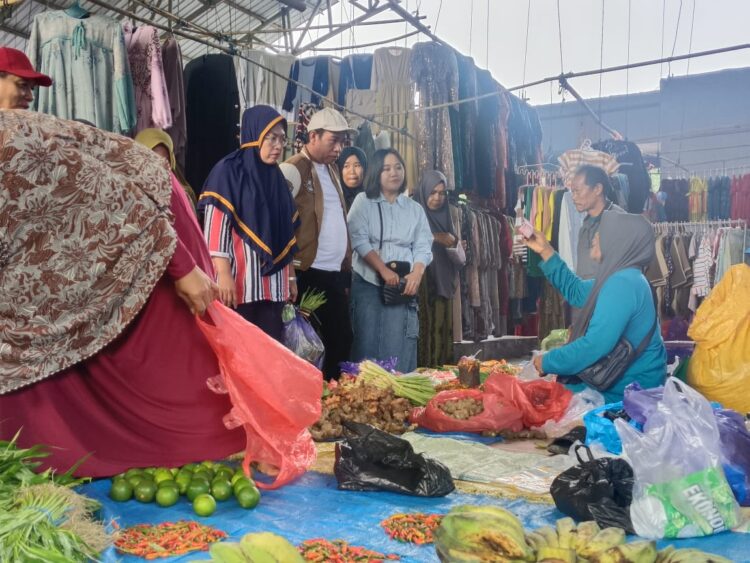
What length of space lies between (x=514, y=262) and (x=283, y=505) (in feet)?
20.0

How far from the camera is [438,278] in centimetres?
628

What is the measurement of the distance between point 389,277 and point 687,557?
3771mm

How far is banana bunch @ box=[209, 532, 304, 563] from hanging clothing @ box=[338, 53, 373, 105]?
554 cm

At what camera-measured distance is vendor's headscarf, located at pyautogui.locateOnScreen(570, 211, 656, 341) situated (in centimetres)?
353

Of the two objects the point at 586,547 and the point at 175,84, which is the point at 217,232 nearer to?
the point at 175,84

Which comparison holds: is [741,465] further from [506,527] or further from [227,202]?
[227,202]

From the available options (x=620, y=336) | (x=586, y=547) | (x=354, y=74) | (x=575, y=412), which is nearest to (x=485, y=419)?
(x=575, y=412)

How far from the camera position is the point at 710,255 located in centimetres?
906

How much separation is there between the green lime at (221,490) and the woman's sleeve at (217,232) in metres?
1.53

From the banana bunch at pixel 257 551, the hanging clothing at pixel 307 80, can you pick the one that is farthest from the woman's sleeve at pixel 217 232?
the banana bunch at pixel 257 551

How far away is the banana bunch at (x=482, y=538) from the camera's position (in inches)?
45.1

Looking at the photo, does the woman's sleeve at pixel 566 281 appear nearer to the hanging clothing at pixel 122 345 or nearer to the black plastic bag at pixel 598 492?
the black plastic bag at pixel 598 492

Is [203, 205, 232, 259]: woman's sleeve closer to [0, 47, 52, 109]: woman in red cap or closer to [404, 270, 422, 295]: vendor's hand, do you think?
[0, 47, 52, 109]: woman in red cap

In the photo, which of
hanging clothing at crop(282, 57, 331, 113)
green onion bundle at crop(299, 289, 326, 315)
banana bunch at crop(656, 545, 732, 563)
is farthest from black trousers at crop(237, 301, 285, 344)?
banana bunch at crop(656, 545, 732, 563)
